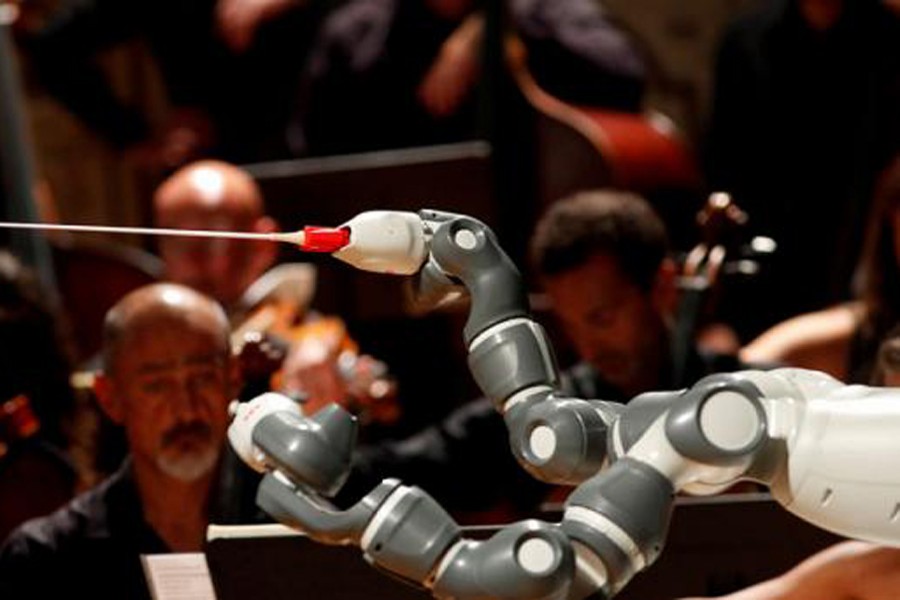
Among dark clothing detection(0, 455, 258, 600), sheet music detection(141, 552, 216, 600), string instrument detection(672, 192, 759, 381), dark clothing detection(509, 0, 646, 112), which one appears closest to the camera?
sheet music detection(141, 552, 216, 600)

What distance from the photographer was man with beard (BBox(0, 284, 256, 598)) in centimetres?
264

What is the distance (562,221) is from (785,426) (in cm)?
163

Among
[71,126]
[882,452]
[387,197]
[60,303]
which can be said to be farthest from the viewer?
[71,126]

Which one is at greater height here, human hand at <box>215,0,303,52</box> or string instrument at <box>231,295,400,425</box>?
human hand at <box>215,0,303,52</box>

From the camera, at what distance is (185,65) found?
4371mm

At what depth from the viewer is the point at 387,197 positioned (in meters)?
3.50

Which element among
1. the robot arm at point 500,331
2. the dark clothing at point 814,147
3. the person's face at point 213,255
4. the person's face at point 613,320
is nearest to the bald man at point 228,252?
the person's face at point 213,255

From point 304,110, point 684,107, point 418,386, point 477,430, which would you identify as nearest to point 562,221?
point 477,430

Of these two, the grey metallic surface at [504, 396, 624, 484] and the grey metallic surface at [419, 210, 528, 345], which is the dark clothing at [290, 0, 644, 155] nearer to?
the grey metallic surface at [419, 210, 528, 345]

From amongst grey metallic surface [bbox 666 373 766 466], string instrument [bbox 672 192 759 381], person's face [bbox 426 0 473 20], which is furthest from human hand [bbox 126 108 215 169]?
grey metallic surface [bbox 666 373 766 466]

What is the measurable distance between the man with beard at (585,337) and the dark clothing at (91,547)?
1.48ft

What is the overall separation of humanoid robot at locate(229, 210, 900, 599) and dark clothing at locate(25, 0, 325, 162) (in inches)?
101

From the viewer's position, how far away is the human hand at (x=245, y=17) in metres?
4.17

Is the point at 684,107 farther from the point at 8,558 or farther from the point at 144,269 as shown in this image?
the point at 8,558
